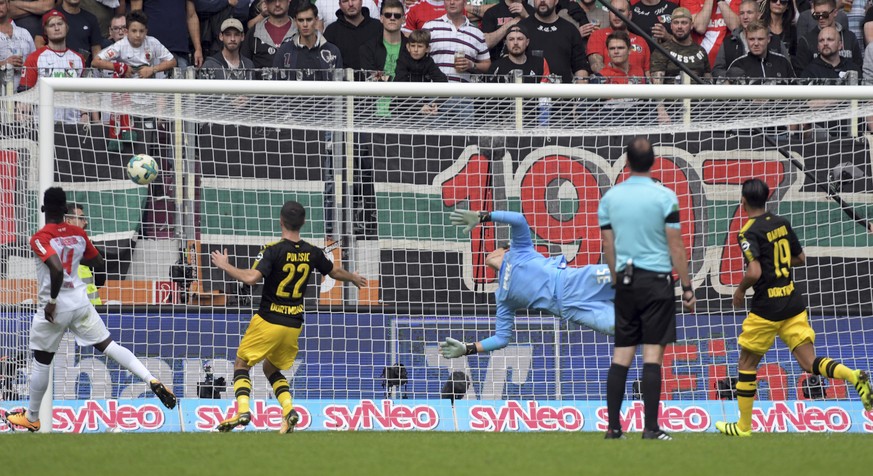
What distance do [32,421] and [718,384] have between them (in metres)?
6.45

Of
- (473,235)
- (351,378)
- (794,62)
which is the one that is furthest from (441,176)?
(794,62)

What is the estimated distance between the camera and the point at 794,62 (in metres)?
15.1

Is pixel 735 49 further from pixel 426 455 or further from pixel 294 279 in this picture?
pixel 426 455

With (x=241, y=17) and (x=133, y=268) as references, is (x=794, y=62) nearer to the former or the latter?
(x=241, y=17)

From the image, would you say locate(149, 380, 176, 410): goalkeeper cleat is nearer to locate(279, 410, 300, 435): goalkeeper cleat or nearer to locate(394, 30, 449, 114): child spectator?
locate(279, 410, 300, 435): goalkeeper cleat

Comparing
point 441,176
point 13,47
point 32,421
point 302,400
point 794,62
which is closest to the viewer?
point 32,421

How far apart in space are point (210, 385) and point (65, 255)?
2.68 meters

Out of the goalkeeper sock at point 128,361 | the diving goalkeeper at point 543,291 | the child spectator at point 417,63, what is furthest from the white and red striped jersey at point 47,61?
the diving goalkeeper at point 543,291

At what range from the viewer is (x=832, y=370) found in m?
9.40

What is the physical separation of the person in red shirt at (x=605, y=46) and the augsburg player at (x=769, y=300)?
18.2 feet

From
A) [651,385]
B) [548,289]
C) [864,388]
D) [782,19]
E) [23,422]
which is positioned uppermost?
[782,19]

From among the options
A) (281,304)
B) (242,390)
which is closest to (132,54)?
(281,304)

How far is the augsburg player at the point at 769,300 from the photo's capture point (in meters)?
9.30

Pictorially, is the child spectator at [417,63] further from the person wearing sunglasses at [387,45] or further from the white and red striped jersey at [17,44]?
the white and red striped jersey at [17,44]
